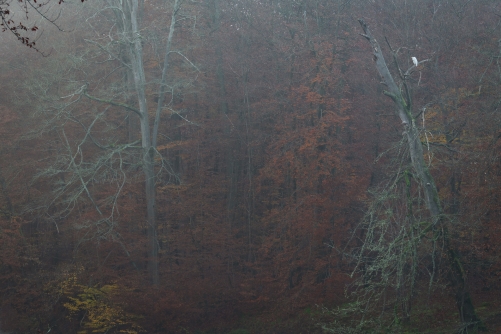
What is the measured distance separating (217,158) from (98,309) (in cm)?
779

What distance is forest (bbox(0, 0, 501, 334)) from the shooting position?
1630 centimetres

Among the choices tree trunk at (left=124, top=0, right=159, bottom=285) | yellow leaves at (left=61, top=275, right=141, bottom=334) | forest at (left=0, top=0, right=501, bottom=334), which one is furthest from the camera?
tree trunk at (left=124, top=0, right=159, bottom=285)

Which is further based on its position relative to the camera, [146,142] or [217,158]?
[217,158]

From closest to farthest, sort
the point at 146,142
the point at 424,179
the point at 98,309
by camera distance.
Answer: the point at 424,179
the point at 98,309
the point at 146,142

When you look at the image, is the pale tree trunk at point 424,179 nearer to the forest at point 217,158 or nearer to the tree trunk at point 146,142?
the forest at point 217,158

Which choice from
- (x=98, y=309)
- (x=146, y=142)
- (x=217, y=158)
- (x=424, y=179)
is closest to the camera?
(x=424, y=179)

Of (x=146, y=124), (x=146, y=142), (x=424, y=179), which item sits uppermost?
(x=146, y=124)

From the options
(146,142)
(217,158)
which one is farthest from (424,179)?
(217,158)

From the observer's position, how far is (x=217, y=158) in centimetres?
2128

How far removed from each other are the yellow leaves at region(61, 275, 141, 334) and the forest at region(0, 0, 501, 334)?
0.26ft

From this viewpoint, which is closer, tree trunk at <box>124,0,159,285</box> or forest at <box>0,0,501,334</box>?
forest at <box>0,0,501,334</box>

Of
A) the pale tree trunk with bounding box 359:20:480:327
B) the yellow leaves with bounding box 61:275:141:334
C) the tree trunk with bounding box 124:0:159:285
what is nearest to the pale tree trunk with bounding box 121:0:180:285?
the tree trunk with bounding box 124:0:159:285

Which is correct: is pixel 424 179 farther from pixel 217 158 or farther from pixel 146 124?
pixel 217 158

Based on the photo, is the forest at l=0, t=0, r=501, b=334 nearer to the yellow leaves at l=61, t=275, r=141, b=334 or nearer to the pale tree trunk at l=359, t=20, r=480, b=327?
the yellow leaves at l=61, t=275, r=141, b=334
